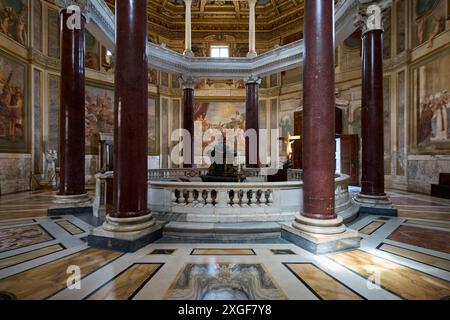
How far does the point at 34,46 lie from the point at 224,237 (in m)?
13.9

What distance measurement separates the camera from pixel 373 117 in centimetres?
695

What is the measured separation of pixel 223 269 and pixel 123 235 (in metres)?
1.85

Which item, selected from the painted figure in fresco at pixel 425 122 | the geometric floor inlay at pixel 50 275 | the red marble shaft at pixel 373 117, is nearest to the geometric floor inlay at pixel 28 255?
the geometric floor inlay at pixel 50 275

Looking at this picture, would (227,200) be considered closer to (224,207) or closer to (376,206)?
(224,207)

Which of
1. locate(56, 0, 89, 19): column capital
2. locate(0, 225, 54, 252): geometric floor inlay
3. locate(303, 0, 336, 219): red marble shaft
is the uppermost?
locate(56, 0, 89, 19): column capital

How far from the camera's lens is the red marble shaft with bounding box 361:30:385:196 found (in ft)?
22.8

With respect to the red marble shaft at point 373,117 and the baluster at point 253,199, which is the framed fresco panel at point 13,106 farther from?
the red marble shaft at point 373,117

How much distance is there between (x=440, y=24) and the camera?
33.8 feet

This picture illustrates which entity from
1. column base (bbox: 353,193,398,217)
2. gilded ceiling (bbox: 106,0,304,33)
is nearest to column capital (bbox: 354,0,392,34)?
column base (bbox: 353,193,398,217)

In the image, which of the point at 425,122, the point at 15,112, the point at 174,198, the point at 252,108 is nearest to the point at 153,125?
the point at 15,112

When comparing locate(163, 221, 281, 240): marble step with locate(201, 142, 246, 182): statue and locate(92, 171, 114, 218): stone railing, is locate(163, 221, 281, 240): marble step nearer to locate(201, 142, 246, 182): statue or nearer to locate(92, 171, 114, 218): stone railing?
locate(92, 171, 114, 218): stone railing

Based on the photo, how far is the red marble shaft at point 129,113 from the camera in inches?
167

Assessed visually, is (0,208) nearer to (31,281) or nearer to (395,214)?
(31,281)

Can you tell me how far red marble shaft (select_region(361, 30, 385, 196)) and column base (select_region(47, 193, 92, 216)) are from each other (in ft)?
26.3
